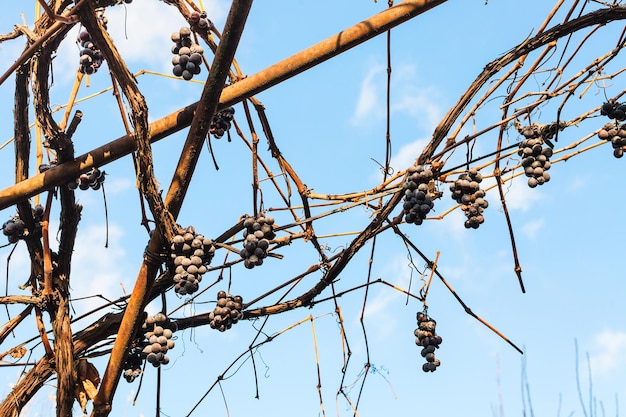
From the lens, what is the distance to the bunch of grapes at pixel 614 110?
5.08ft

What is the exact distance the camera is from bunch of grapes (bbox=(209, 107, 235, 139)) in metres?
1.75

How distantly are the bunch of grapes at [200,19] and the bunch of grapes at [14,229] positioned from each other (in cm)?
62

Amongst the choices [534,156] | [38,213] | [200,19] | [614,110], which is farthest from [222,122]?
[614,110]

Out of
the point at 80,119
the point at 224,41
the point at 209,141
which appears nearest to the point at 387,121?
the point at 209,141

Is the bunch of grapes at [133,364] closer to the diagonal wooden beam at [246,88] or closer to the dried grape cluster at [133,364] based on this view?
the dried grape cluster at [133,364]

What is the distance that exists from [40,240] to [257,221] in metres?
0.63

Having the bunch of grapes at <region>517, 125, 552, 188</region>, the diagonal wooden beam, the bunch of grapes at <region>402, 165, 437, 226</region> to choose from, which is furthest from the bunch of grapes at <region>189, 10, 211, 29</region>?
the bunch of grapes at <region>517, 125, 552, 188</region>

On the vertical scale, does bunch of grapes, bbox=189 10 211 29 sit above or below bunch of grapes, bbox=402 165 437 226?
Answer: above

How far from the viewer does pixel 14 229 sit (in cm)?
176

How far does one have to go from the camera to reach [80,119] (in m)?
1.72

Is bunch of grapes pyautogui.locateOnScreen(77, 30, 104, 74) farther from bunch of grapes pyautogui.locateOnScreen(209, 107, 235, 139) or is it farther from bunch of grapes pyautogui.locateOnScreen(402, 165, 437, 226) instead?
bunch of grapes pyautogui.locateOnScreen(402, 165, 437, 226)

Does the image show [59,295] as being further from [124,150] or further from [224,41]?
[224,41]

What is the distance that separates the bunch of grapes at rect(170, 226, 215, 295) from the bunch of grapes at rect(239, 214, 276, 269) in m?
0.07

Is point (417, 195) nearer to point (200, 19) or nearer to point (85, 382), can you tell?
point (200, 19)
